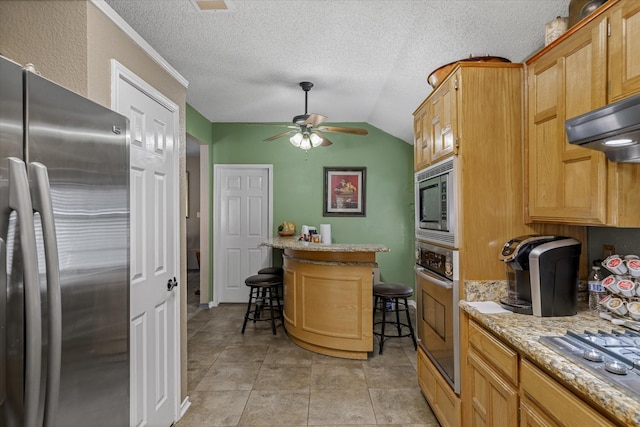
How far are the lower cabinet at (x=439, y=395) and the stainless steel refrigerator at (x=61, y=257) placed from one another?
1575mm

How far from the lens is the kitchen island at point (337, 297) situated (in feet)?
10.3

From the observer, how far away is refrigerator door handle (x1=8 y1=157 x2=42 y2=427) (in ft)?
2.36

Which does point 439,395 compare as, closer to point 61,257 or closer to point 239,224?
point 61,257

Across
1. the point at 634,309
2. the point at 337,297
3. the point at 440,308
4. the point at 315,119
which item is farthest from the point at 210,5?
the point at 634,309

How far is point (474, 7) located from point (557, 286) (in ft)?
5.28

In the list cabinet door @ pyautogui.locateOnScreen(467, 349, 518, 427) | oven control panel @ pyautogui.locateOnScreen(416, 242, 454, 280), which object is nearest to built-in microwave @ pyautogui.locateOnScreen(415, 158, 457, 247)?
oven control panel @ pyautogui.locateOnScreen(416, 242, 454, 280)

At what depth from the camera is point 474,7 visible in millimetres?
2039

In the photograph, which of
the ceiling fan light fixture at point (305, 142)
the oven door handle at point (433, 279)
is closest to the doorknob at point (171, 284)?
the oven door handle at point (433, 279)

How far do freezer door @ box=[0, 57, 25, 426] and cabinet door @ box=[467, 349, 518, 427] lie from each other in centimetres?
157

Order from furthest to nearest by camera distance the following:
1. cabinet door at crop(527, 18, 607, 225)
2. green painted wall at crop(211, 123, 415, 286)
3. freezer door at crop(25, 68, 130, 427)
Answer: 1. green painted wall at crop(211, 123, 415, 286)
2. cabinet door at crop(527, 18, 607, 225)
3. freezer door at crop(25, 68, 130, 427)

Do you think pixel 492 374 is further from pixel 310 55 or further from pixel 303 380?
pixel 310 55

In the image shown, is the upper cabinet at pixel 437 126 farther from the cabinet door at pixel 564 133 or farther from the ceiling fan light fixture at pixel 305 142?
the ceiling fan light fixture at pixel 305 142

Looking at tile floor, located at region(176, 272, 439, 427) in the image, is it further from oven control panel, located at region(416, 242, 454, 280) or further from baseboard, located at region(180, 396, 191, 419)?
oven control panel, located at region(416, 242, 454, 280)

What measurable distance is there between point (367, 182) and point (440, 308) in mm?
3203
